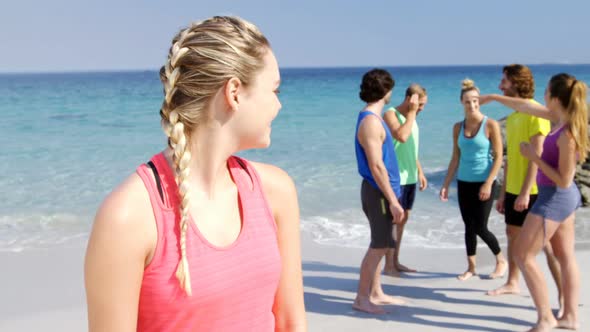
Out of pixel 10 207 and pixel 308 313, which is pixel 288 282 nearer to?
pixel 308 313

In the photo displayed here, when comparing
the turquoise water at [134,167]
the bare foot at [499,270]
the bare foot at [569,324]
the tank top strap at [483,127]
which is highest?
the tank top strap at [483,127]

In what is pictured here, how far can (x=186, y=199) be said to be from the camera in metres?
1.35

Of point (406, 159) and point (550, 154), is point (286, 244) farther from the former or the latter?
point (406, 159)

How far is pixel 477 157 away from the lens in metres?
5.88

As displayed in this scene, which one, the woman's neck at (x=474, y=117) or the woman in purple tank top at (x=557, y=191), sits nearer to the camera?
the woman in purple tank top at (x=557, y=191)

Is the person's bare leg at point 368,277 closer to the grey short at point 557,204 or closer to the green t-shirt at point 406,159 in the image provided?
the green t-shirt at point 406,159

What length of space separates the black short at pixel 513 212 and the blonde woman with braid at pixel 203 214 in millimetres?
4256

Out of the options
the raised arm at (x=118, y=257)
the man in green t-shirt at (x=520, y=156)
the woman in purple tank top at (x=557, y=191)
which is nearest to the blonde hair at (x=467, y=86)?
the man in green t-shirt at (x=520, y=156)

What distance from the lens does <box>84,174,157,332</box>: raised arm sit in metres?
1.24

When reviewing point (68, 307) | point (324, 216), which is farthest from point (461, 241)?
point (68, 307)

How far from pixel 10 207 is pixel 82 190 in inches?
62.1

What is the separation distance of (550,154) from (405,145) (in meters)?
1.89

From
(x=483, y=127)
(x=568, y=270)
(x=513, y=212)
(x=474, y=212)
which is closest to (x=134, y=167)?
(x=474, y=212)

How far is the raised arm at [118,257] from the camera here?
1241mm
